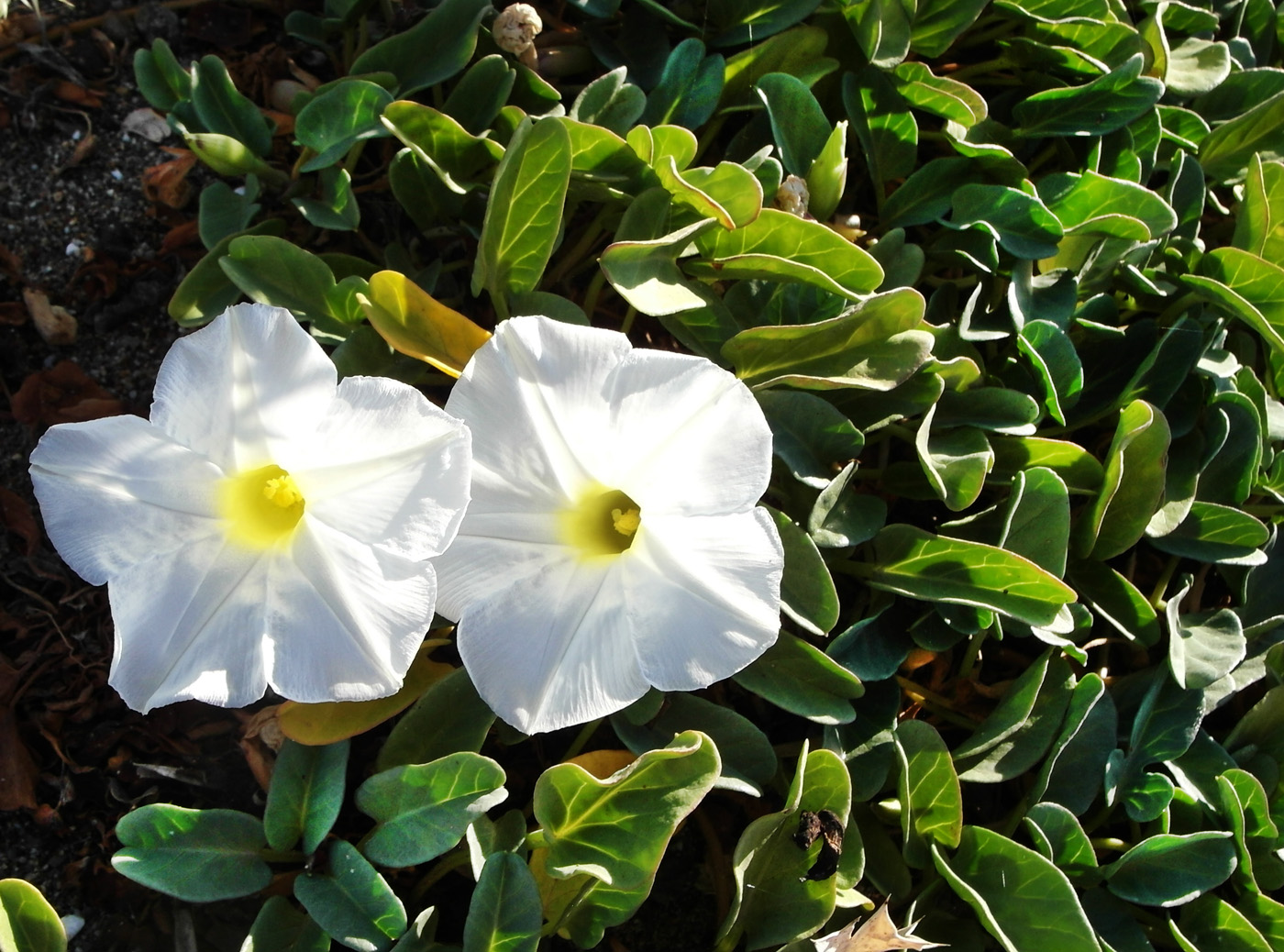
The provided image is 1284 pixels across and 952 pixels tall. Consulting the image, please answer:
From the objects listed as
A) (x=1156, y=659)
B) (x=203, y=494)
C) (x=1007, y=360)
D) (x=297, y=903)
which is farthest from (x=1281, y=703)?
(x=203, y=494)

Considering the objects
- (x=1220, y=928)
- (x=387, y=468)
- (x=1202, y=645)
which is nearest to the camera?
(x=387, y=468)

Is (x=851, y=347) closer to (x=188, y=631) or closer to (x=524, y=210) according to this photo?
(x=524, y=210)

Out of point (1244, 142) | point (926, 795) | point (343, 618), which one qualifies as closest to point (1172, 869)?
point (926, 795)

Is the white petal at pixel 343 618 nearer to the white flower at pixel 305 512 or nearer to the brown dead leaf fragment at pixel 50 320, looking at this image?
the white flower at pixel 305 512

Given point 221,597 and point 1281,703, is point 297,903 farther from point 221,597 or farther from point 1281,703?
point 1281,703

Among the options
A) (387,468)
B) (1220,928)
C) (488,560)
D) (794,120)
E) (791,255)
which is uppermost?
(794,120)

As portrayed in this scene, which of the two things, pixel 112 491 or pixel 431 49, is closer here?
pixel 112 491
